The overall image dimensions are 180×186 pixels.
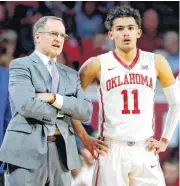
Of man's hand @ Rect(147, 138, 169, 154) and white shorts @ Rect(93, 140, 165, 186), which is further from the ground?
man's hand @ Rect(147, 138, 169, 154)

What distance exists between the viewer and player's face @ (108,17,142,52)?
3.02 metres

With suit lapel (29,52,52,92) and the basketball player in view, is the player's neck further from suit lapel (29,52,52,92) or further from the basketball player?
suit lapel (29,52,52,92)

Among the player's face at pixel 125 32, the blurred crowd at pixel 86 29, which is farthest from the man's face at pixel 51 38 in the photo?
the blurred crowd at pixel 86 29

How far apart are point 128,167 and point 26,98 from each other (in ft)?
2.80

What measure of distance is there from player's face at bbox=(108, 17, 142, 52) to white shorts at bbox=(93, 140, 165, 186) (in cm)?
66

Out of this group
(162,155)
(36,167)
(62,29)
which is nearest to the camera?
(36,167)

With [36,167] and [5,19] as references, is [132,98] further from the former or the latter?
[5,19]

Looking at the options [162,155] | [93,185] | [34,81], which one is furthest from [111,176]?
[162,155]

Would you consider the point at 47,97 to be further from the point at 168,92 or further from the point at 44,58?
the point at 168,92

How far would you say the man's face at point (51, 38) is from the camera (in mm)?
2814

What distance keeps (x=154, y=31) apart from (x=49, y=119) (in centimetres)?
316

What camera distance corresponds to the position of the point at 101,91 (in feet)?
10.2

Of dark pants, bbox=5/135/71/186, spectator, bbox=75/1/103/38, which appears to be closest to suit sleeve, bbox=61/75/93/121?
dark pants, bbox=5/135/71/186

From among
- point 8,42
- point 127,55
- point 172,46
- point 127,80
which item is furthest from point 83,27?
point 127,80
